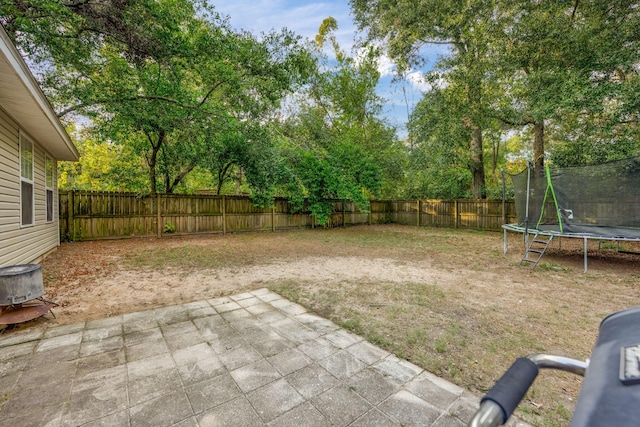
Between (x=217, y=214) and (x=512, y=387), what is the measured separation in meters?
10.4

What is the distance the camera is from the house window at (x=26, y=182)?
4.75 m

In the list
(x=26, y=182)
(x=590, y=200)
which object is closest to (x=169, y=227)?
(x=26, y=182)

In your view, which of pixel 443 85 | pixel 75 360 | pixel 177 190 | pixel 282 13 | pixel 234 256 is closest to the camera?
pixel 75 360

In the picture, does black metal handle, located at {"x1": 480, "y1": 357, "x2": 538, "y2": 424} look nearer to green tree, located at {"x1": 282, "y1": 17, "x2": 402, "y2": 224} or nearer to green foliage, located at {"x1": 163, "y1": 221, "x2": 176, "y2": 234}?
green foliage, located at {"x1": 163, "y1": 221, "x2": 176, "y2": 234}

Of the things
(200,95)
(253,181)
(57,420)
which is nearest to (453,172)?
(253,181)

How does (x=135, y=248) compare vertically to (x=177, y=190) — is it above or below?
below

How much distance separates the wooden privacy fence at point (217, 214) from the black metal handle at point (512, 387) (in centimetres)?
680

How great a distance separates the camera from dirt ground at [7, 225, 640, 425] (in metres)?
2.23

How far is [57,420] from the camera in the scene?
1482 millimetres

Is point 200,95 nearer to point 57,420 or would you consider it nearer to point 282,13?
point 282,13

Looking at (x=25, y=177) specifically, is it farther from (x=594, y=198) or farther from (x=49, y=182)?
(x=594, y=198)

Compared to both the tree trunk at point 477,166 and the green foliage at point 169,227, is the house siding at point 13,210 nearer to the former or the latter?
the green foliage at point 169,227

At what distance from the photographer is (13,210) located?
4285mm

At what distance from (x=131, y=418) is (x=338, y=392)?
Answer: 3.87 feet
